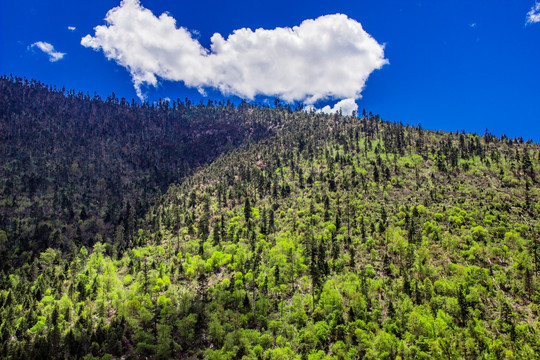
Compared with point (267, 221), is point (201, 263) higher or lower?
lower

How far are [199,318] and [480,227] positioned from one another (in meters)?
121

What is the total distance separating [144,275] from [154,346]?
40000mm

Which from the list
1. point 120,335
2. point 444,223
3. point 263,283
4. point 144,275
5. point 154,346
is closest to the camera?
point 154,346

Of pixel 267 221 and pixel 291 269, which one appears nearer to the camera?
pixel 291 269

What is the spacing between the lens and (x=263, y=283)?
122438 mm

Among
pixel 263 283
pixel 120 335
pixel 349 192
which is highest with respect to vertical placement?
pixel 349 192

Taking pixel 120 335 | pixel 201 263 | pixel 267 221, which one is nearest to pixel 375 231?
pixel 267 221

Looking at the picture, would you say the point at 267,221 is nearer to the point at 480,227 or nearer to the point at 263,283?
the point at 263,283

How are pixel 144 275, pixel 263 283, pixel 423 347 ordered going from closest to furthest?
pixel 423 347 → pixel 263 283 → pixel 144 275

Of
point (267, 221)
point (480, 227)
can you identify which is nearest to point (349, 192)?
point (267, 221)

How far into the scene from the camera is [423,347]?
281ft

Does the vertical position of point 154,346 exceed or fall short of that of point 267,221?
it falls short

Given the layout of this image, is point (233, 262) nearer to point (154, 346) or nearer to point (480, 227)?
point (154, 346)

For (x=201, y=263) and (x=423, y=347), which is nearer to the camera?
(x=423, y=347)
